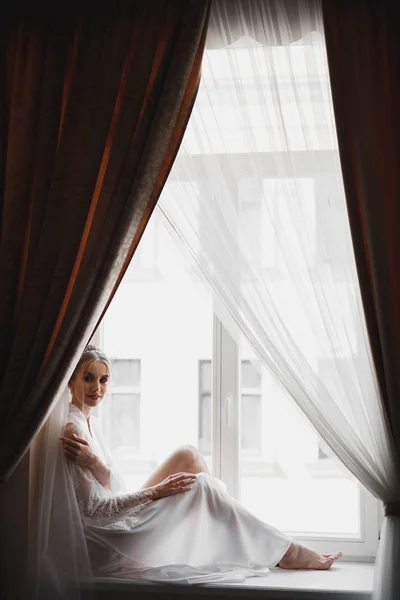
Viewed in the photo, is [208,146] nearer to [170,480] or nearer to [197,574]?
[170,480]

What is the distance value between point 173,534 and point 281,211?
1155mm

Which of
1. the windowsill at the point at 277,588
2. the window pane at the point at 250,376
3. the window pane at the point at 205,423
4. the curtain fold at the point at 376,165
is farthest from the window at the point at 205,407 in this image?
the curtain fold at the point at 376,165

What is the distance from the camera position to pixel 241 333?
2797 mm

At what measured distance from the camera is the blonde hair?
9.55ft

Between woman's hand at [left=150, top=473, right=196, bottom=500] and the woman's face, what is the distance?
0.40 m

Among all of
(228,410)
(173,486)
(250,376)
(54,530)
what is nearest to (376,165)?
(250,376)

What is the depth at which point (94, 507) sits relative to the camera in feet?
8.95

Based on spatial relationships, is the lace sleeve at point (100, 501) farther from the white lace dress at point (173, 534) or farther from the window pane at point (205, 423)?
the window pane at point (205, 423)

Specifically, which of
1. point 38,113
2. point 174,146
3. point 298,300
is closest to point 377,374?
point 298,300

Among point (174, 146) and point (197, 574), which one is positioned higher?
point (174, 146)

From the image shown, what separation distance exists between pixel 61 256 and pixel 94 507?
861mm

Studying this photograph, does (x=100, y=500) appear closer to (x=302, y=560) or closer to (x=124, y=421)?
(x=124, y=421)

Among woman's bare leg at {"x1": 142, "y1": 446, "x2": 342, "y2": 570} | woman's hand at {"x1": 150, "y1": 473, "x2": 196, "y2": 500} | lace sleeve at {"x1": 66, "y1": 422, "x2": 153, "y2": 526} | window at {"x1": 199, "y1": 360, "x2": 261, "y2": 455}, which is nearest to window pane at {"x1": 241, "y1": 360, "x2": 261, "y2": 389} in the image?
window at {"x1": 199, "y1": 360, "x2": 261, "y2": 455}

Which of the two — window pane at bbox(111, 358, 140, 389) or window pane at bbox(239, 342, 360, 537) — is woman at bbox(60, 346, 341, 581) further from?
window pane at bbox(111, 358, 140, 389)
